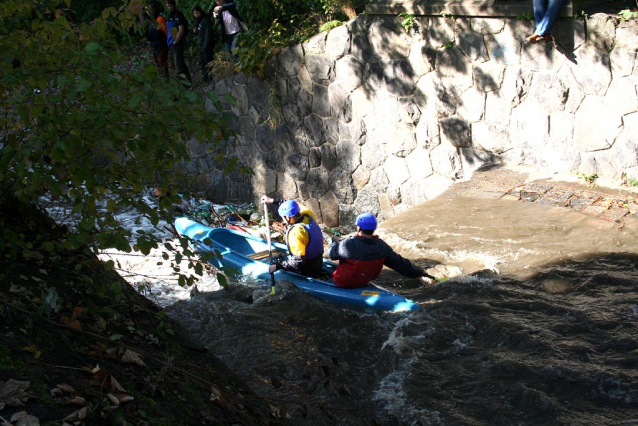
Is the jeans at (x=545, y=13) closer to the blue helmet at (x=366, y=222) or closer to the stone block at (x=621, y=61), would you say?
the stone block at (x=621, y=61)

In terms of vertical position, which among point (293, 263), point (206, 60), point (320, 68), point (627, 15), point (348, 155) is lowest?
point (293, 263)

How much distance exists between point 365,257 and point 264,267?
1.48 m

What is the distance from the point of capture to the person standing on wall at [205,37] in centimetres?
1085

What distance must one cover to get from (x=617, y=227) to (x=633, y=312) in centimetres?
156

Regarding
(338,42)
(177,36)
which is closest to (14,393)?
(338,42)

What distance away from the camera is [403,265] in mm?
6176

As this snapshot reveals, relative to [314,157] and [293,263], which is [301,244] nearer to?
[293,263]

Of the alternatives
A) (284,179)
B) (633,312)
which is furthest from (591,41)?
(284,179)

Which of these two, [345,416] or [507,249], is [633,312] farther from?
[345,416]

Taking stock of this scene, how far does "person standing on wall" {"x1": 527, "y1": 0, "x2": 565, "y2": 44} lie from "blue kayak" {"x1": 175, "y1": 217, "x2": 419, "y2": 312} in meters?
3.53

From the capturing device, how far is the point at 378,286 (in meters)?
6.66

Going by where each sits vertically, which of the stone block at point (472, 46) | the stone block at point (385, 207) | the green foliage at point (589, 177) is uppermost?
the stone block at point (472, 46)

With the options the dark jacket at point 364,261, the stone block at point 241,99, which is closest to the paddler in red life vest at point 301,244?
the dark jacket at point 364,261

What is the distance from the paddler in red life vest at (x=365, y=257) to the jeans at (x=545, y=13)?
3.04m
